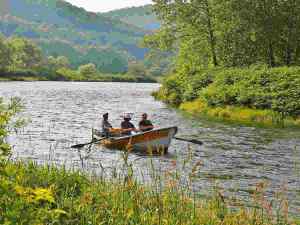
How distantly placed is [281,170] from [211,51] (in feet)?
118

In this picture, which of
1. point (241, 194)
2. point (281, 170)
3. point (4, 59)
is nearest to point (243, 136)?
point (281, 170)

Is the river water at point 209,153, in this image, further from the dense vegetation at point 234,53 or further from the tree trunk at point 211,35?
the tree trunk at point 211,35

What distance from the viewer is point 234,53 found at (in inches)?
1993

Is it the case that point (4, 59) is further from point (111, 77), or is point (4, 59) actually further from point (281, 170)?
point (281, 170)

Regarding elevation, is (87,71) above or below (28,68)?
below

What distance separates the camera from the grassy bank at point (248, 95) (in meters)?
34.4

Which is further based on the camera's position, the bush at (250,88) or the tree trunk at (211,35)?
the tree trunk at (211,35)

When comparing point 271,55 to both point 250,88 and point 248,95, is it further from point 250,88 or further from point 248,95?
point 248,95

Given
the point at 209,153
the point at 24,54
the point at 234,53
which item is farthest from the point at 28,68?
the point at 209,153

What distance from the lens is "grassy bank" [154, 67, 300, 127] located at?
34406 millimetres

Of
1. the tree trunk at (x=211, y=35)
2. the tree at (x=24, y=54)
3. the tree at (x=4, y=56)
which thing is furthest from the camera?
the tree at (x=24, y=54)

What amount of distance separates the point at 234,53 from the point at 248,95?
46.4ft

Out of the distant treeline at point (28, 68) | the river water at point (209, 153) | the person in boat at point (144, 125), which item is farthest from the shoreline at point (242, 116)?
the distant treeline at point (28, 68)

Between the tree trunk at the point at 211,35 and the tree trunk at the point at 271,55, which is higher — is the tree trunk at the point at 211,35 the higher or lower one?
the higher one
